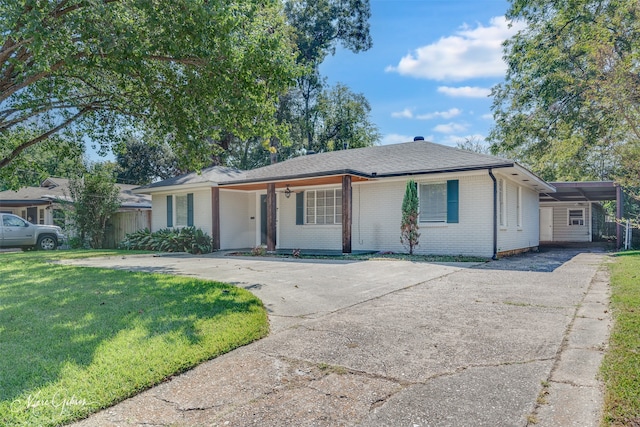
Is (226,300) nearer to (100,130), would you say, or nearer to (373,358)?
(373,358)

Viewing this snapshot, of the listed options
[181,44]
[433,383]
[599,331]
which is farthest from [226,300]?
[181,44]

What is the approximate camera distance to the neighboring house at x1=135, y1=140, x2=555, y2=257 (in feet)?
41.1

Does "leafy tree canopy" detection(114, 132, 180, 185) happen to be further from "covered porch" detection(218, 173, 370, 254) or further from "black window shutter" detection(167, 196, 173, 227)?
"covered porch" detection(218, 173, 370, 254)

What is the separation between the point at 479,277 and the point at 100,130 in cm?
1146

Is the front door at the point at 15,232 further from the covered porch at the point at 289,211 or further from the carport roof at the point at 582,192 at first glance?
the carport roof at the point at 582,192

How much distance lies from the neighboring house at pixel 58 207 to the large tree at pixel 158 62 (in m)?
8.58

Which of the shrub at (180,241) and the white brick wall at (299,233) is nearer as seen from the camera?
the white brick wall at (299,233)

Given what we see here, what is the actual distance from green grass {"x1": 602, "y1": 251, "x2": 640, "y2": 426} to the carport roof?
11.0 meters

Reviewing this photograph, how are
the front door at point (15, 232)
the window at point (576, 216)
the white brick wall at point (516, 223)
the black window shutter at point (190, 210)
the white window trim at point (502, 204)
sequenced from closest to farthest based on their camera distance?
the white window trim at point (502, 204) → the white brick wall at point (516, 223) → the black window shutter at point (190, 210) → the front door at point (15, 232) → the window at point (576, 216)

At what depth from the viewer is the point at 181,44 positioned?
7.69m

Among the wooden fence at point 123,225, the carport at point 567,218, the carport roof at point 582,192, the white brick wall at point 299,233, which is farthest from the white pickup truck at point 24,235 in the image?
the carport at point 567,218

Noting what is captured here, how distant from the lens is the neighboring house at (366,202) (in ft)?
41.1

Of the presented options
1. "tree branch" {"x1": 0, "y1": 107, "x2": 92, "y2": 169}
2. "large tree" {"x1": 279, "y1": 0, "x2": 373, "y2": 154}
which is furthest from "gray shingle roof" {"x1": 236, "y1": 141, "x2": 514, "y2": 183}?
"large tree" {"x1": 279, "y1": 0, "x2": 373, "y2": 154}

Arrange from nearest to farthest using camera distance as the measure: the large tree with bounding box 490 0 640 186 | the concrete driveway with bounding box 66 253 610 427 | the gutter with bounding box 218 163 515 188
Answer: the concrete driveway with bounding box 66 253 610 427
the gutter with bounding box 218 163 515 188
the large tree with bounding box 490 0 640 186
